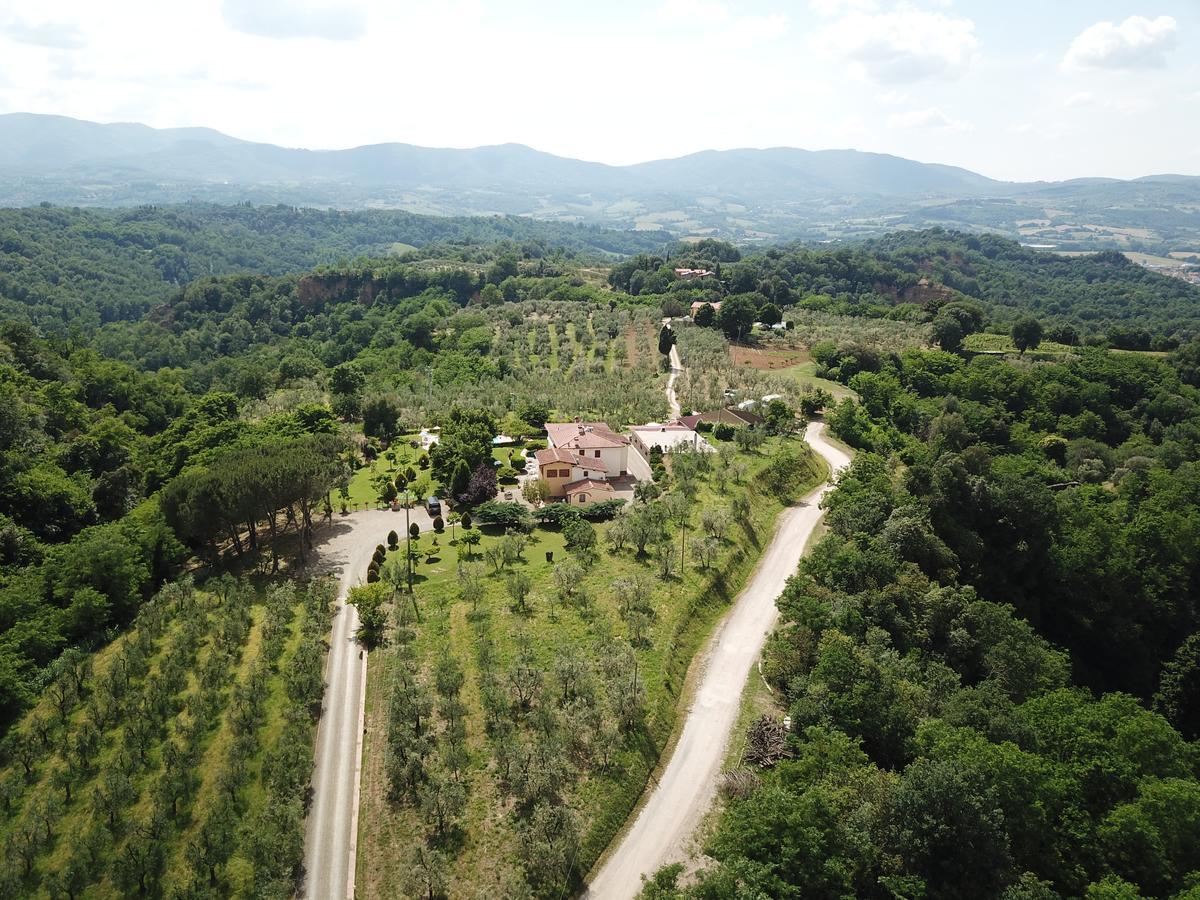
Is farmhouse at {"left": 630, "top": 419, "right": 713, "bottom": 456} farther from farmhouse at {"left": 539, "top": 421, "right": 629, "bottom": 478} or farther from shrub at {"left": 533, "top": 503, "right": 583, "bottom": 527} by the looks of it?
shrub at {"left": 533, "top": 503, "right": 583, "bottom": 527}

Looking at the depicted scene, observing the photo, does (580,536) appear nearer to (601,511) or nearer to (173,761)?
(601,511)

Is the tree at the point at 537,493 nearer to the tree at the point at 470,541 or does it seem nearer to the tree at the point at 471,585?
the tree at the point at 470,541

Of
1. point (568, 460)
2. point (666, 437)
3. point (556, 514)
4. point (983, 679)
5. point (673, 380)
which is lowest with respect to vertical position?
point (983, 679)

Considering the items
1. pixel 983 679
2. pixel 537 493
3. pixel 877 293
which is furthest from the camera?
pixel 877 293

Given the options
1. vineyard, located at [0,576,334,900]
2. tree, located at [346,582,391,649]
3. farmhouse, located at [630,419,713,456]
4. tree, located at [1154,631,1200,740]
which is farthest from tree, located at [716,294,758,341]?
vineyard, located at [0,576,334,900]

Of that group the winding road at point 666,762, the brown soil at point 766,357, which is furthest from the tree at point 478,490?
the brown soil at point 766,357

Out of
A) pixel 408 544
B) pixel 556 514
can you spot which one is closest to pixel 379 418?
pixel 408 544
